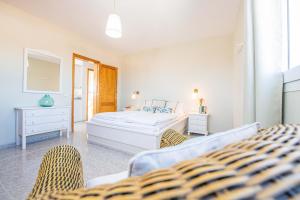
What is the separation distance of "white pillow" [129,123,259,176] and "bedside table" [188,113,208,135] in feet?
11.3

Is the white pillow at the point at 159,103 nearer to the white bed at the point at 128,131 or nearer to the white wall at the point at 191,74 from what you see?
the white wall at the point at 191,74

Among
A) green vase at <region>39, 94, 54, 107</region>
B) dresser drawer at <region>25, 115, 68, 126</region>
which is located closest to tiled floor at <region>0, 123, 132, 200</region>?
dresser drawer at <region>25, 115, 68, 126</region>

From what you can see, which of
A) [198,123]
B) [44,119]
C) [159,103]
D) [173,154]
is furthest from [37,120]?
[198,123]

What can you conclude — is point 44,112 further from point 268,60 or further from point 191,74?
point 191,74

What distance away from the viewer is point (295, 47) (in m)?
1.15

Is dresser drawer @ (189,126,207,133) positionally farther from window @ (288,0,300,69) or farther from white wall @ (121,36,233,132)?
window @ (288,0,300,69)

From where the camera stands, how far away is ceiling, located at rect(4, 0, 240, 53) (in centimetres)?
260

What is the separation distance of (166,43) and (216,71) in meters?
1.67

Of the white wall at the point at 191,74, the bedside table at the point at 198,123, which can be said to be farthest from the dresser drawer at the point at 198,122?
the white wall at the point at 191,74

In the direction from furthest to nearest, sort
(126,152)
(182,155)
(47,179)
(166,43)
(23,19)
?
(166,43)
(23,19)
(126,152)
(47,179)
(182,155)

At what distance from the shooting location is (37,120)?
2.87 metres

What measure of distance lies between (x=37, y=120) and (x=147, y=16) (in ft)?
9.83

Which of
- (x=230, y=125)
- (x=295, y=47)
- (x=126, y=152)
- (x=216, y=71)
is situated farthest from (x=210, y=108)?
(x=295, y=47)

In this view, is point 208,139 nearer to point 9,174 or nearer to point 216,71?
point 9,174
